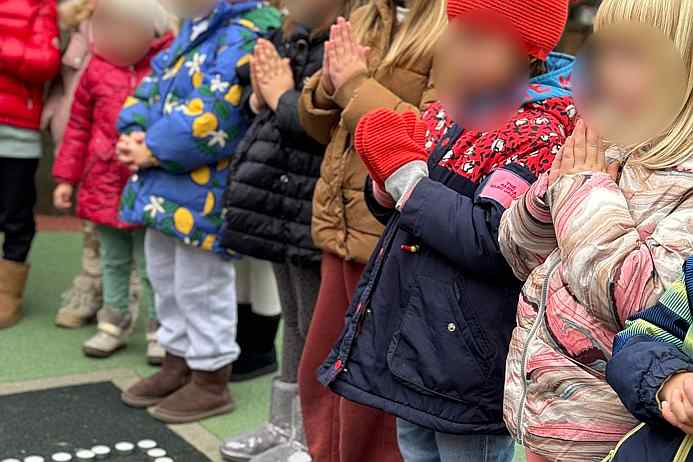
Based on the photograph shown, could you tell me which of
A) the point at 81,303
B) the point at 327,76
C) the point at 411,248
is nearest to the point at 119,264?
the point at 81,303

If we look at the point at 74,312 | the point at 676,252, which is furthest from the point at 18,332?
the point at 676,252

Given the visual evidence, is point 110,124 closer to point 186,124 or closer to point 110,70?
point 110,70

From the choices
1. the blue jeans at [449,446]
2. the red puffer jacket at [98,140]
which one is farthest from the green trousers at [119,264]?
the blue jeans at [449,446]

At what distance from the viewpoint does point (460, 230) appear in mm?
2129

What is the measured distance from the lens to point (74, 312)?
16.1 ft

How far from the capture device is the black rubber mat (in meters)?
3.48

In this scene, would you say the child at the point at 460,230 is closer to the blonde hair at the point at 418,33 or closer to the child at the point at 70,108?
the blonde hair at the point at 418,33

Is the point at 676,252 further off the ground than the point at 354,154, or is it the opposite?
the point at 676,252

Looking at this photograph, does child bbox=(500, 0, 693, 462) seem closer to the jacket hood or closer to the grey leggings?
the jacket hood

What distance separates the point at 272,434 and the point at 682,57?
2323 millimetres

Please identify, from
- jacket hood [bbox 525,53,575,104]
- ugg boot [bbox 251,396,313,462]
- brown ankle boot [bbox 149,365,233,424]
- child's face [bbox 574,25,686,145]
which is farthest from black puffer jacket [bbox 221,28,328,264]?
child's face [bbox 574,25,686,145]

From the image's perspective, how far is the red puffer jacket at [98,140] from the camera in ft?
14.7

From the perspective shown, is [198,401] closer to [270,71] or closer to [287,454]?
[287,454]

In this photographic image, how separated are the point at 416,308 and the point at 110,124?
2638 millimetres
